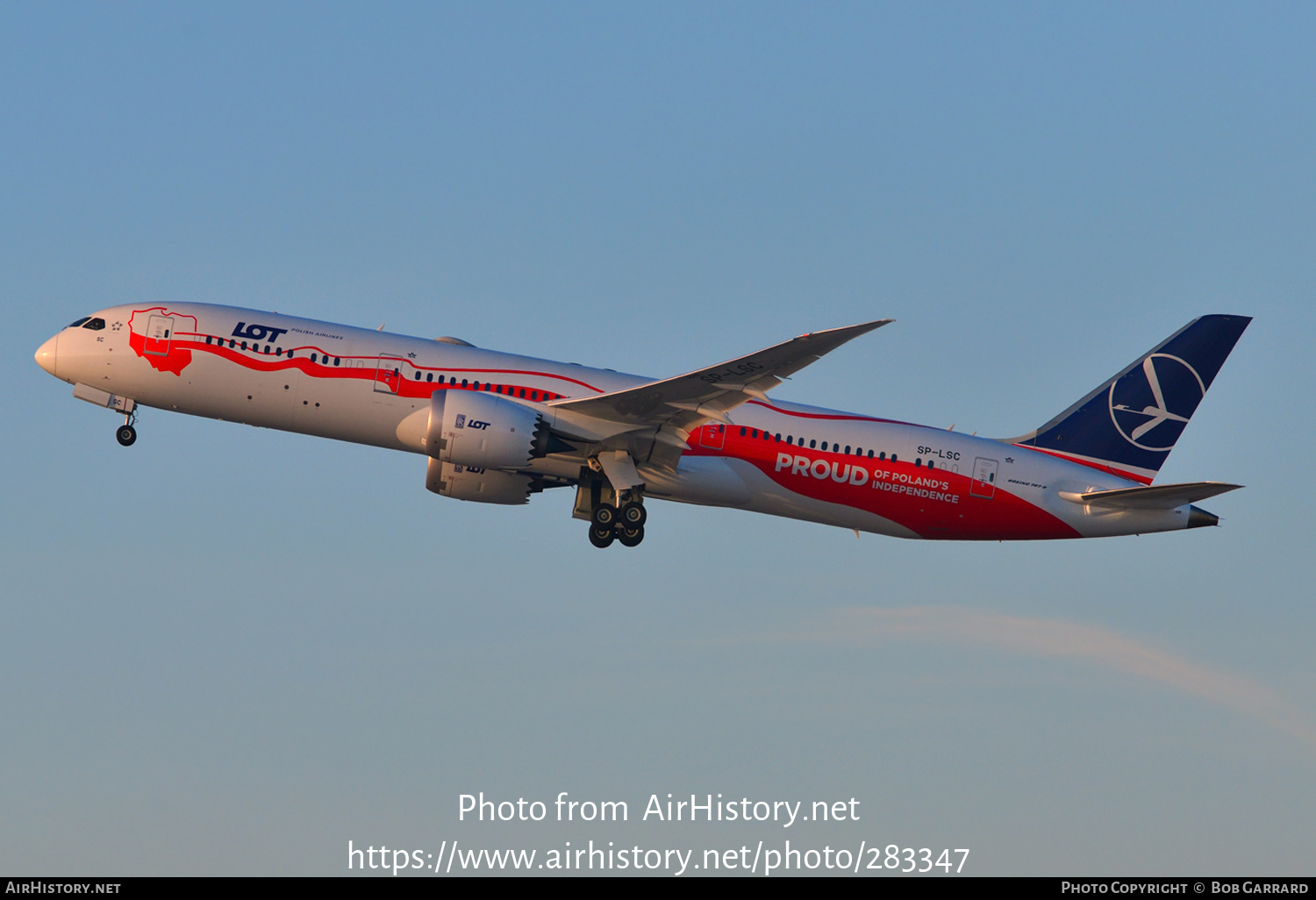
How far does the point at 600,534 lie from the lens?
127 ft

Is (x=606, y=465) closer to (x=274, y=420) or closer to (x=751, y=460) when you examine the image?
(x=751, y=460)

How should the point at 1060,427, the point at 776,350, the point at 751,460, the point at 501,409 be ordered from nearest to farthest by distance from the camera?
1. the point at 776,350
2. the point at 501,409
3. the point at 751,460
4. the point at 1060,427

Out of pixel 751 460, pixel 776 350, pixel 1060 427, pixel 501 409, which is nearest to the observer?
pixel 776 350

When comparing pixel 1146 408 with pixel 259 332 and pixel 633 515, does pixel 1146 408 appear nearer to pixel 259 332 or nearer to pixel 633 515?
pixel 633 515

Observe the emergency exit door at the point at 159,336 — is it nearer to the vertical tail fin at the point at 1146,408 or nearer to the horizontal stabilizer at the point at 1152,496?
the vertical tail fin at the point at 1146,408

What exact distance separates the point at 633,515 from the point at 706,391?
4348 mm

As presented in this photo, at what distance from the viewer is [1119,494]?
3897 centimetres

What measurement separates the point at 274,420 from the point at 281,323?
2628 millimetres

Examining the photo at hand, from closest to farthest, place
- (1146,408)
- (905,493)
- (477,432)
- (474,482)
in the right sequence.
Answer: (477,432) → (905,493) → (474,482) → (1146,408)

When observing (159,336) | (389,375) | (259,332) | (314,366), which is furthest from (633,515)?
(159,336)

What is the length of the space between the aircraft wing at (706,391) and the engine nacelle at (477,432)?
1627 mm

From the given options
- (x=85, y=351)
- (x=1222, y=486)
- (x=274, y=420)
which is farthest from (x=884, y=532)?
(x=85, y=351)

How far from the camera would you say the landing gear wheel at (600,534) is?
3866 cm

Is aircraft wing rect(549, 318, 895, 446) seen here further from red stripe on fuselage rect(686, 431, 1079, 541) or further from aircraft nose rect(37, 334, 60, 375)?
aircraft nose rect(37, 334, 60, 375)
